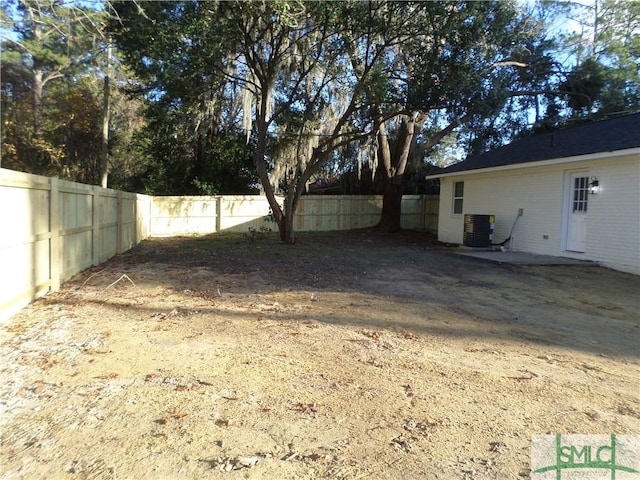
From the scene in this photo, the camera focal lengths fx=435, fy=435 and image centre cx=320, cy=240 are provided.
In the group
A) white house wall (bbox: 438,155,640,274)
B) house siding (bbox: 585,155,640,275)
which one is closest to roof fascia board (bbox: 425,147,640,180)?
white house wall (bbox: 438,155,640,274)

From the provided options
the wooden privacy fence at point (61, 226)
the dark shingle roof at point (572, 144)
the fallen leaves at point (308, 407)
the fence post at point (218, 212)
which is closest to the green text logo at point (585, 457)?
the fallen leaves at point (308, 407)

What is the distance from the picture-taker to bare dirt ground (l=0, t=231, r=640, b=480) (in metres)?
2.45

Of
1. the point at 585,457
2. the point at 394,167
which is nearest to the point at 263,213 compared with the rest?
the point at 394,167

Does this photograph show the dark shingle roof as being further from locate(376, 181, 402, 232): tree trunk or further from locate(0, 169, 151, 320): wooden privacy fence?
locate(0, 169, 151, 320): wooden privacy fence

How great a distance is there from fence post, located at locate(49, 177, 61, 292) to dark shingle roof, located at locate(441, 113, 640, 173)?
10.7m

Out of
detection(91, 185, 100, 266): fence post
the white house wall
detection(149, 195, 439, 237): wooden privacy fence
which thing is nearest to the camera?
detection(91, 185, 100, 266): fence post

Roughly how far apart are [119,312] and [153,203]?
1417 centimetres

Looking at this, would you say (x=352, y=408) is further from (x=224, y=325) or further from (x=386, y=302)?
(x=386, y=302)

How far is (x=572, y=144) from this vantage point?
11.6m

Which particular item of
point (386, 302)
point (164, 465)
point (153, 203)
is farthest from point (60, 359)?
point (153, 203)

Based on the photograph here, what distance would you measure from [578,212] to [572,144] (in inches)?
78.0

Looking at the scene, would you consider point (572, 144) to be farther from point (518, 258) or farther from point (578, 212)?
point (518, 258)

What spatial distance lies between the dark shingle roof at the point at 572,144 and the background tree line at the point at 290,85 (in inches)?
64.5

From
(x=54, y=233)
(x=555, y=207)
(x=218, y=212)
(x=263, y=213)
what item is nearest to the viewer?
(x=54, y=233)
